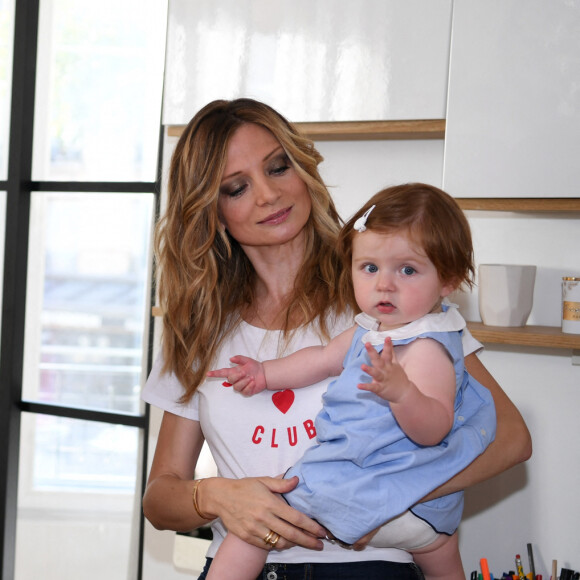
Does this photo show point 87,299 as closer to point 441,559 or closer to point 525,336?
point 525,336

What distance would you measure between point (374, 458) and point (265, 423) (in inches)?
13.0

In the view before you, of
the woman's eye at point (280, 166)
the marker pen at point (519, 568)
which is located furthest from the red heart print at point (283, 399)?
the marker pen at point (519, 568)

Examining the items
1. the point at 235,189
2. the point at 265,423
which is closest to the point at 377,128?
the point at 235,189

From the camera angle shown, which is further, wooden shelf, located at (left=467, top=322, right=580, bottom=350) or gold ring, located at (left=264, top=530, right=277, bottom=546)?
wooden shelf, located at (left=467, top=322, right=580, bottom=350)

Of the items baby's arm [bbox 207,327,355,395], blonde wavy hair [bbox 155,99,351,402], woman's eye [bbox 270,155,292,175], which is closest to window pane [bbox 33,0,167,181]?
blonde wavy hair [bbox 155,99,351,402]

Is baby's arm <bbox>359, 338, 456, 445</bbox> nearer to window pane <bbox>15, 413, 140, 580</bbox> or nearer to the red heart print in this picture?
the red heart print

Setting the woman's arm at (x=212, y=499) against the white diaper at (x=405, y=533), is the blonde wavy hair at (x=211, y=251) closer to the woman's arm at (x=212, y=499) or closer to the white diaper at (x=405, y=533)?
the woman's arm at (x=212, y=499)

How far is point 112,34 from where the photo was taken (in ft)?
8.96

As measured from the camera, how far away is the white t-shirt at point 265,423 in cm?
142

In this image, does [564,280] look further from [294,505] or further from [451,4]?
[294,505]

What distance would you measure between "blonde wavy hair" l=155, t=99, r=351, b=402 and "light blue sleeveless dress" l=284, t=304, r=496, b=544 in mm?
287

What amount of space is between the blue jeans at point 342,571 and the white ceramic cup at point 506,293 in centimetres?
71

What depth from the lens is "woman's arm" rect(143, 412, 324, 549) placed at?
4.32 ft

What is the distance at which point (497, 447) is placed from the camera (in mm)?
1414
